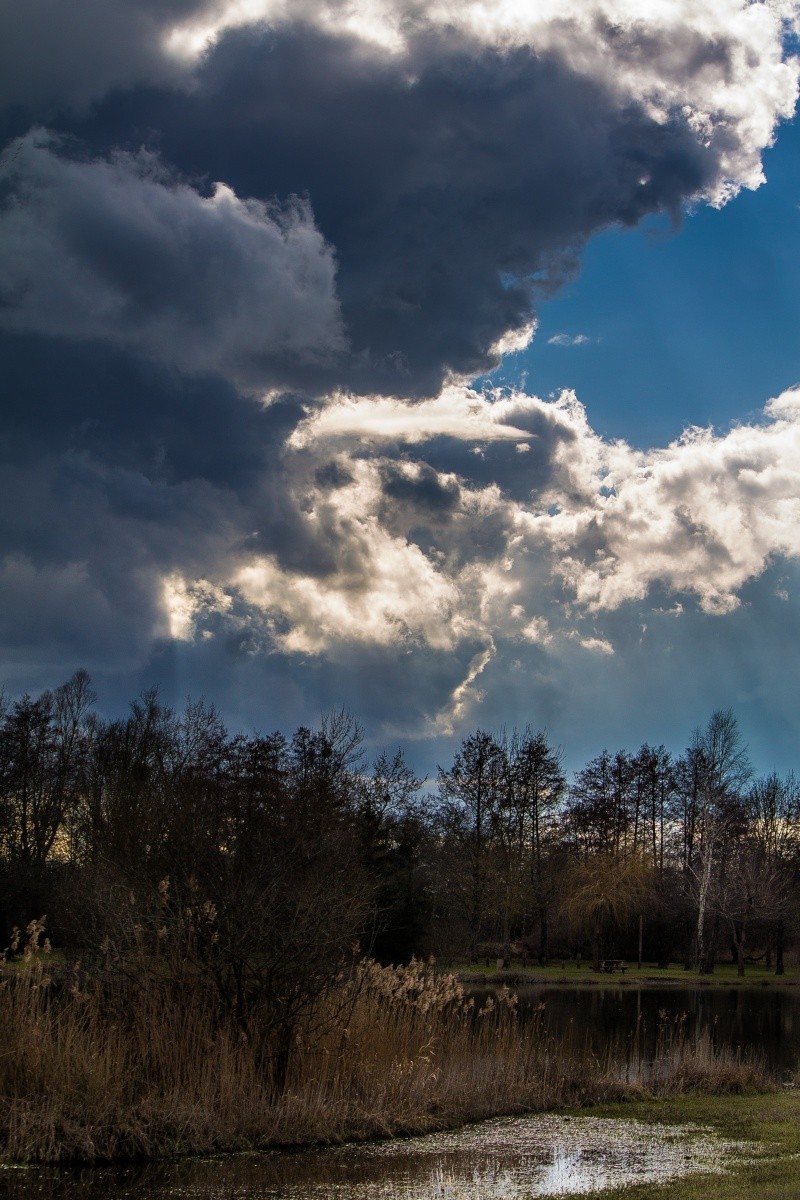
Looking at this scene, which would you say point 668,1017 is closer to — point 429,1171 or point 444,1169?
point 444,1169

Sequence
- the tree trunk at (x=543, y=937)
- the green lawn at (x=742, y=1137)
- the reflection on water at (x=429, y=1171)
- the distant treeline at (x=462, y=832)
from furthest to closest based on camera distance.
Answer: the tree trunk at (x=543, y=937) → the distant treeline at (x=462, y=832) → the reflection on water at (x=429, y=1171) → the green lawn at (x=742, y=1137)

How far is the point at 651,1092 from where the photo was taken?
16.1 metres

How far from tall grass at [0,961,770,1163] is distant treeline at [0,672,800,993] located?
2.58 metres

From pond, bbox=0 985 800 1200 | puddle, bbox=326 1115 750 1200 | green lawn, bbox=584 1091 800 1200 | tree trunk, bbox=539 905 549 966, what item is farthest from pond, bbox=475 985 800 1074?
tree trunk, bbox=539 905 549 966

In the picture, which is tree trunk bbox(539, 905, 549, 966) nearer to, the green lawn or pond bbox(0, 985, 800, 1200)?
the green lawn

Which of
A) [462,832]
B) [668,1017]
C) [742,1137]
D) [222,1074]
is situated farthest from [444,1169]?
[462,832]

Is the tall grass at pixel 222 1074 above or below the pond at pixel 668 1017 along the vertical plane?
above

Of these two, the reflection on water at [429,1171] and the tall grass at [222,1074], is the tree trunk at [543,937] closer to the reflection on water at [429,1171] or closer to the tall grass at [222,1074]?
the tall grass at [222,1074]

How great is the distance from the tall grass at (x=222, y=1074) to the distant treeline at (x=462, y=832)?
2.58 metres

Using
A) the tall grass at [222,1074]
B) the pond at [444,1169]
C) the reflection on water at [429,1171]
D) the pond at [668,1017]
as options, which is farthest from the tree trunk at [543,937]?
the reflection on water at [429,1171]

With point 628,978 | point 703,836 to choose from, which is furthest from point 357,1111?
point 703,836

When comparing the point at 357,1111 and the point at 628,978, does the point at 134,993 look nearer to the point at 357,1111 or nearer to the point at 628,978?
the point at 357,1111

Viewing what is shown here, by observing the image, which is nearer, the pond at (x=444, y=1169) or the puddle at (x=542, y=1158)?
the pond at (x=444, y=1169)

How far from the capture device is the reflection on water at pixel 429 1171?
934cm
